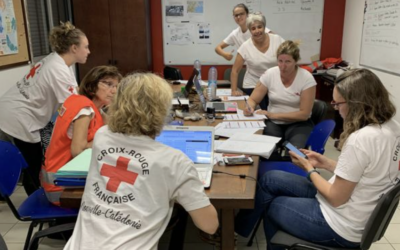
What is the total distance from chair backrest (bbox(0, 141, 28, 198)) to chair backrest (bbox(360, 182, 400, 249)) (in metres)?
1.71

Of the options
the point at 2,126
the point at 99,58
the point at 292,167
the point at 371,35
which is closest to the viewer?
the point at 292,167

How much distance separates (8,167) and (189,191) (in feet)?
4.00

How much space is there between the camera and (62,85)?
2486mm

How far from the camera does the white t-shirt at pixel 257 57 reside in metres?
3.47

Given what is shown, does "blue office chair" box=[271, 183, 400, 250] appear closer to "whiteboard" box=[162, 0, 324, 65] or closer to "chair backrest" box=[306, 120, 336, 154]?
"chair backrest" box=[306, 120, 336, 154]

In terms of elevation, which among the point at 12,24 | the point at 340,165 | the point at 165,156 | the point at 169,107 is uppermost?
the point at 12,24

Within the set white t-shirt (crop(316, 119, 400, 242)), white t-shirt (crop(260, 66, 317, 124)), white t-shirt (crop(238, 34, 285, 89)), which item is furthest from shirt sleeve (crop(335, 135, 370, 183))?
white t-shirt (crop(238, 34, 285, 89))

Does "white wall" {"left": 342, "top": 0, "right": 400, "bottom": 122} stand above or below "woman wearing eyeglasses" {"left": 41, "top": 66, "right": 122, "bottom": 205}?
above

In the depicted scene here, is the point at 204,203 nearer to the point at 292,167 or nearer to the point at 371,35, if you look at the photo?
the point at 292,167

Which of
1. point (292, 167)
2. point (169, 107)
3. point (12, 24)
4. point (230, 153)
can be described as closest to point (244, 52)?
point (292, 167)

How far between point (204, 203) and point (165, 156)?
212 mm

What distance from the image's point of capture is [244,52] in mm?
3602

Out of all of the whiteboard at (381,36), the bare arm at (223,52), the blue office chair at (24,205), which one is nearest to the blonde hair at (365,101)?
the blue office chair at (24,205)

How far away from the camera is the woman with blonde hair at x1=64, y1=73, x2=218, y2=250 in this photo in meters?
1.14
